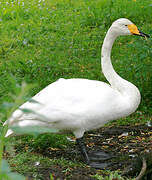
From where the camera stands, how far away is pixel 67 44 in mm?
7707

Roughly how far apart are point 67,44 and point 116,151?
370 centimetres

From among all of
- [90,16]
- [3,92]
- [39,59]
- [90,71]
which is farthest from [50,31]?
[3,92]

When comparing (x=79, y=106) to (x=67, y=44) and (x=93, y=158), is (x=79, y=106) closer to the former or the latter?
(x=93, y=158)

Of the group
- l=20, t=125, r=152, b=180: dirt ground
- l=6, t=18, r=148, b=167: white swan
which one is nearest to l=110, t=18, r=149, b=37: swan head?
l=6, t=18, r=148, b=167: white swan

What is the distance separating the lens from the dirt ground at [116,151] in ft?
10.9

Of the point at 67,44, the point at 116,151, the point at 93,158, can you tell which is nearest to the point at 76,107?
the point at 93,158

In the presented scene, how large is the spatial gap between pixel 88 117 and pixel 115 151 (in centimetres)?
83

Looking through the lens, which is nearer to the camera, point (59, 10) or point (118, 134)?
point (118, 134)

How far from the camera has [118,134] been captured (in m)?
4.91

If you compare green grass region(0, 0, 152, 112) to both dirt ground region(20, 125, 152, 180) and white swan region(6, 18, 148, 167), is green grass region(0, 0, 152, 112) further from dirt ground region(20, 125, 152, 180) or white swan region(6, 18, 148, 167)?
white swan region(6, 18, 148, 167)

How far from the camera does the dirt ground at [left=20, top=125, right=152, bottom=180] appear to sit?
131 inches

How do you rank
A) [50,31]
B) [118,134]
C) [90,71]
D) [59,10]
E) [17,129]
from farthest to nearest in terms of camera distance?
[59,10] → [50,31] → [90,71] → [118,134] → [17,129]

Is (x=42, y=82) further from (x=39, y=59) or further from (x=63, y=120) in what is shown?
(x=63, y=120)

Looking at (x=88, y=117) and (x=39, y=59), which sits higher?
(x=39, y=59)
